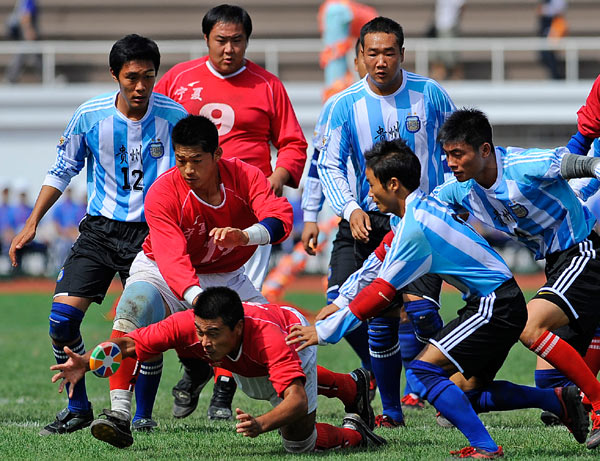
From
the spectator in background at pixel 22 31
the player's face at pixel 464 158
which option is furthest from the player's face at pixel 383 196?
the spectator in background at pixel 22 31

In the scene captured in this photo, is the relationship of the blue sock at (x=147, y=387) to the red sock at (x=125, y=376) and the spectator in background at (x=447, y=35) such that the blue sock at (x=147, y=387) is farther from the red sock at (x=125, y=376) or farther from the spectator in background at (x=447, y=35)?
the spectator in background at (x=447, y=35)

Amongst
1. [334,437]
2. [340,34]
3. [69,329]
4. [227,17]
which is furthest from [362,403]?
[340,34]

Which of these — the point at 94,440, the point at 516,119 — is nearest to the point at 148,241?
the point at 94,440

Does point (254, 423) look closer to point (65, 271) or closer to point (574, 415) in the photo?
point (574, 415)

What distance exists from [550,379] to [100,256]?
9.09ft

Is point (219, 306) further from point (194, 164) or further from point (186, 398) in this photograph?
point (186, 398)

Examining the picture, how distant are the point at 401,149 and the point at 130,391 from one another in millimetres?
1884

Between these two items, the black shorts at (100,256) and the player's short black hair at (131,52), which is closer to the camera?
the player's short black hair at (131,52)

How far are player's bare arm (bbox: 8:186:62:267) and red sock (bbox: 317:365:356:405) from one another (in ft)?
6.30

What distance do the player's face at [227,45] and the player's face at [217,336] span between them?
103 inches

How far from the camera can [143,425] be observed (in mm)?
6246

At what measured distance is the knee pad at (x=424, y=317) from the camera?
637 centimetres

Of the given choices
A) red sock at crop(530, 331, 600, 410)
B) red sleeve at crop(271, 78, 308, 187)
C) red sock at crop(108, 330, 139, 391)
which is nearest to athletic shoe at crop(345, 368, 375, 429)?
red sock at crop(530, 331, 600, 410)

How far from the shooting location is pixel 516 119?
22375mm
